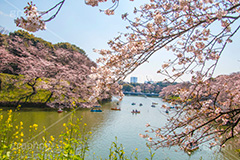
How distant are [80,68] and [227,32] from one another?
20.2 meters

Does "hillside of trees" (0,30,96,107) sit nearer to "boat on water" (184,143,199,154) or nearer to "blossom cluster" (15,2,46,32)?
"boat on water" (184,143,199,154)

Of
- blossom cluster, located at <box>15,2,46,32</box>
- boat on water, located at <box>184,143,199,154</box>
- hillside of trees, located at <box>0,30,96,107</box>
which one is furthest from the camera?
hillside of trees, located at <box>0,30,96,107</box>

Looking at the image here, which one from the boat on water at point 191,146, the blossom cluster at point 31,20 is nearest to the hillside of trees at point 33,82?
the boat on water at point 191,146

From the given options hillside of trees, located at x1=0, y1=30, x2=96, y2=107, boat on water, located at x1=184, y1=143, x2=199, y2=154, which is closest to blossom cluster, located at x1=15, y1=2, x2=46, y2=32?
boat on water, located at x1=184, y1=143, x2=199, y2=154

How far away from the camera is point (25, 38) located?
975 inches

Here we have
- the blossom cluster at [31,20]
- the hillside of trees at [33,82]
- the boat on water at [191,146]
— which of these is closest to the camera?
the blossom cluster at [31,20]

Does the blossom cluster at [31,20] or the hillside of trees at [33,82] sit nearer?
the blossom cluster at [31,20]

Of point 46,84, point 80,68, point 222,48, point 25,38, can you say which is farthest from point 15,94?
point 222,48

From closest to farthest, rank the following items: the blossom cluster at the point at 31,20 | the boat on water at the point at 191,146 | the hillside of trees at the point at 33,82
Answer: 1. the blossom cluster at the point at 31,20
2. the boat on water at the point at 191,146
3. the hillside of trees at the point at 33,82

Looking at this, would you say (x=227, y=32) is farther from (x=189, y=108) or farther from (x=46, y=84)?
(x=46, y=84)

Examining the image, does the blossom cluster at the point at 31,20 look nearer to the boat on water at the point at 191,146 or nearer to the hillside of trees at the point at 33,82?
the boat on water at the point at 191,146

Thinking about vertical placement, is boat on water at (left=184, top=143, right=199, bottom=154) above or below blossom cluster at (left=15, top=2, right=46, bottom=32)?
below

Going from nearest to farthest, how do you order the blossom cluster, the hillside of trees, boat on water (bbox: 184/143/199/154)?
the blossom cluster, boat on water (bbox: 184/143/199/154), the hillside of trees

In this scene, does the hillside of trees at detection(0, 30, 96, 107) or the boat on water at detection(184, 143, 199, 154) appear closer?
the boat on water at detection(184, 143, 199, 154)
